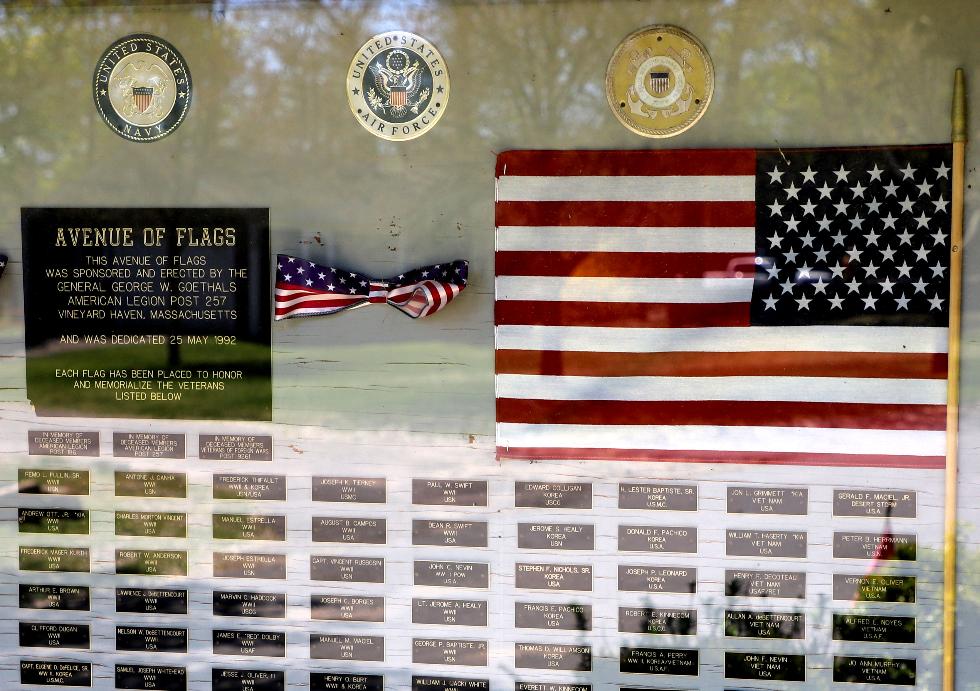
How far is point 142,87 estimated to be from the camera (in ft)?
15.8

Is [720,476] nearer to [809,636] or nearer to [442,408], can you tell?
[809,636]

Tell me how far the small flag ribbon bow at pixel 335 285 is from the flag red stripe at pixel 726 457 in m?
1.01

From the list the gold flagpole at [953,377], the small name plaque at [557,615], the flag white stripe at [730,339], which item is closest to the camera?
the gold flagpole at [953,377]

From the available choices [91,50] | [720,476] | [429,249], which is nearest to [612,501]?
[720,476]

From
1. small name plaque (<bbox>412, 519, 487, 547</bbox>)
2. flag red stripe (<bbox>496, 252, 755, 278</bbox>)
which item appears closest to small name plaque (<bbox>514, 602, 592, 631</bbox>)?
small name plaque (<bbox>412, 519, 487, 547</bbox>)

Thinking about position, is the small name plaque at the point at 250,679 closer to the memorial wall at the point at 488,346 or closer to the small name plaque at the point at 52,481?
the memorial wall at the point at 488,346

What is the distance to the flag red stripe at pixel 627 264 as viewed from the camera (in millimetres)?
4531

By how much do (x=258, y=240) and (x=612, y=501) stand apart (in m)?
2.54

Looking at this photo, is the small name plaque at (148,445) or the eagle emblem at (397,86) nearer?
the eagle emblem at (397,86)

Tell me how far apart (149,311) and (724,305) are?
10.9ft

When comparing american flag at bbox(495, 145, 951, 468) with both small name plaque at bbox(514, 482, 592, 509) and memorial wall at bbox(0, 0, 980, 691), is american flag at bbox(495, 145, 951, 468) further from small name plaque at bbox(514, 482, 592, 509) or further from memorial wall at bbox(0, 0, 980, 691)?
small name plaque at bbox(514, 482, 592, 509)

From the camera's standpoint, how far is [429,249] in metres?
4.70

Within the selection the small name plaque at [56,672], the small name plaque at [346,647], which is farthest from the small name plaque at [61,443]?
the small name plaque at [346,647]

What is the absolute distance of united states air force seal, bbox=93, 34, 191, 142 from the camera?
4793 millimetres
